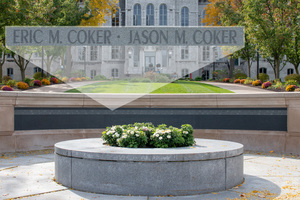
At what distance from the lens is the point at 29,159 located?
10562mm

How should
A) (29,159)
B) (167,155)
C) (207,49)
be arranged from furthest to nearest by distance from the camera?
(29,159) → (207,49) → (167,155)

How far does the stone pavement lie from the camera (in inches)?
258

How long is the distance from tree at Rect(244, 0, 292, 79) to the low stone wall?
63.3 ft

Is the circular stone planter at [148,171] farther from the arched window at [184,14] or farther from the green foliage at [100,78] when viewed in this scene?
the arched window at [184,14]

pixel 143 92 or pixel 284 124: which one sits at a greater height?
pixel 143 92

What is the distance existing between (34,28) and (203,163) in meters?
4.51

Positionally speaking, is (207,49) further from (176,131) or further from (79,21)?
(79,21)

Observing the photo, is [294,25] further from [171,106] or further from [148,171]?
[148,171]

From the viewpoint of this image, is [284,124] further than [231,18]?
No

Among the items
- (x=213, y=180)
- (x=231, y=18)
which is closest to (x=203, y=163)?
(x=213, y=180)

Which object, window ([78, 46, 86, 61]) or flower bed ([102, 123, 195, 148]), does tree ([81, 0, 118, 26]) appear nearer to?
window ([78, 46, 86, 61])

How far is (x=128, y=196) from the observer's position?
6523 mm

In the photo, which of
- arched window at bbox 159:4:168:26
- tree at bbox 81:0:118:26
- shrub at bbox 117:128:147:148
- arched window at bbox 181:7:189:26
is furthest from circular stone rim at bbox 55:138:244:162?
arched window at bbox 159:4:168:26

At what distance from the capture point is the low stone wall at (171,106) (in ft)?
38.8
